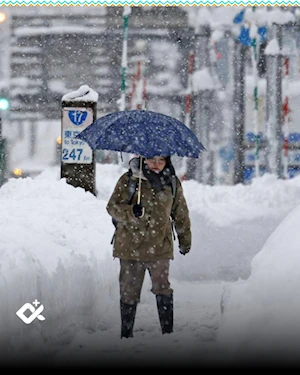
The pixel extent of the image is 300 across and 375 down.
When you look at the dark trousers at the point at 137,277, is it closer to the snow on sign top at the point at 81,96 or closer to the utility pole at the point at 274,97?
the snow on sign top at the point at 81,96

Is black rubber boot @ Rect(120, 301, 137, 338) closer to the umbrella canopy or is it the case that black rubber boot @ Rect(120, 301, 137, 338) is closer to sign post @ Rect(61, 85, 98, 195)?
the umbrella canopy

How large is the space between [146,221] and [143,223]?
0.02m

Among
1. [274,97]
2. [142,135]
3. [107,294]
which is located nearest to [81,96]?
[107,294]

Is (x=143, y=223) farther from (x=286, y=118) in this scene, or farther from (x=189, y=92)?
(x=189, y=92)

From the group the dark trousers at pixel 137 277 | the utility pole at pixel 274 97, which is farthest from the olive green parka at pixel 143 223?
the utility pole at pixel 274 97

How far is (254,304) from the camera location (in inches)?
186

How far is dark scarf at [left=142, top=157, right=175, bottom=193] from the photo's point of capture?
5.57 metres

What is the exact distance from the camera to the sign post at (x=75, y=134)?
11359 mm

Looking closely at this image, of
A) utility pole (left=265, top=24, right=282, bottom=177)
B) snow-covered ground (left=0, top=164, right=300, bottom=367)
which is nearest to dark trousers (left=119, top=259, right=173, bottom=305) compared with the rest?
snow-covered ground (left=0, top=164, right=300, bottom=367)

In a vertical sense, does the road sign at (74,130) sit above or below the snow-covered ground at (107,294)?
above

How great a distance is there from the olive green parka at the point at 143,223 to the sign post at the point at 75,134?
577cm

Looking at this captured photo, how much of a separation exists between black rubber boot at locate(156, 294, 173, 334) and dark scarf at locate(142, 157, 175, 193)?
0.84 m

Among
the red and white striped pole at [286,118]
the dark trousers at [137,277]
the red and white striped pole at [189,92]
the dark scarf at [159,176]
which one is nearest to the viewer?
the dark scarf at [159,176]

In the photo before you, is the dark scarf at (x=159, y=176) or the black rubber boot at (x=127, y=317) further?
the black rubber boot at (x=127, y=317)
